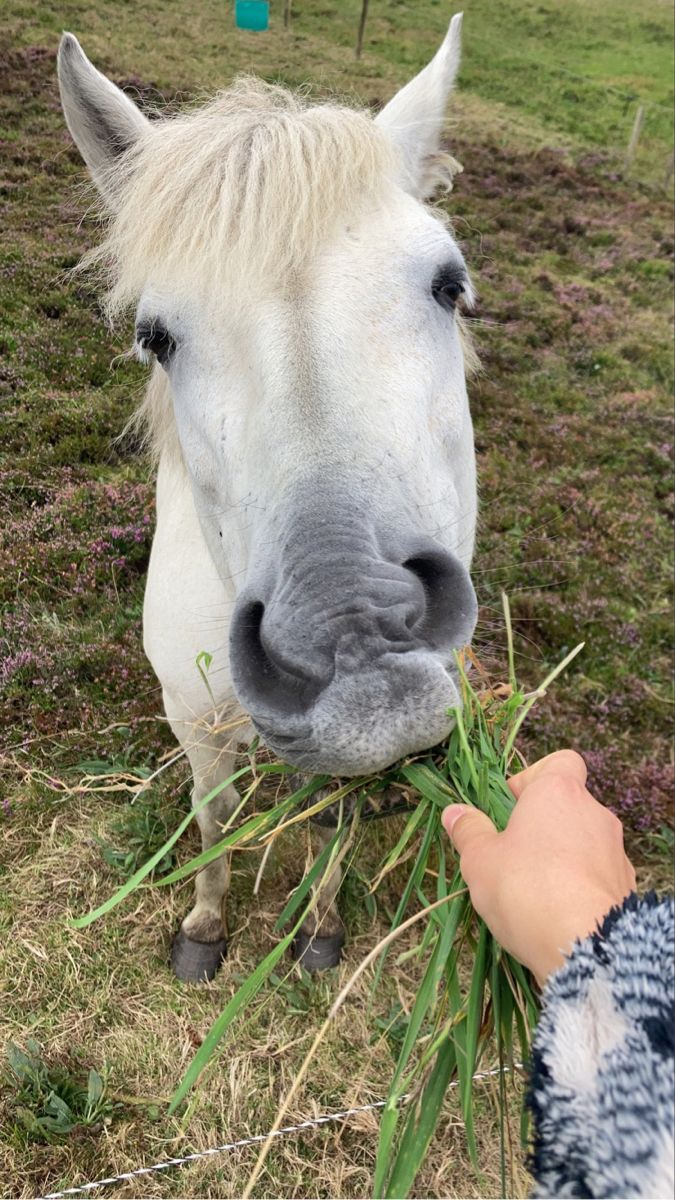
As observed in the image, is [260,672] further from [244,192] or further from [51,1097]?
[51,1097]

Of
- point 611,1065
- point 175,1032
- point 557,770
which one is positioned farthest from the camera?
point 175,1032

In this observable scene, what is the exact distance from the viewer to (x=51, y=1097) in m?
2.83

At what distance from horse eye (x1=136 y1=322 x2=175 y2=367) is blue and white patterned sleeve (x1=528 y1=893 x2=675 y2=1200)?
1.87 m

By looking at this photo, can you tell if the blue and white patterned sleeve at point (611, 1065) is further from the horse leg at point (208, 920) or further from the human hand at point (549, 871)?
the horse leg at point (208, 920)

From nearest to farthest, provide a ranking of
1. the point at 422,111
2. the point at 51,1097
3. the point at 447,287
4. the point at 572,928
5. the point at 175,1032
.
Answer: the point at 572,928
the point at 447,287
the point at 422,111
the point at 51,1097
the point at 175,1032

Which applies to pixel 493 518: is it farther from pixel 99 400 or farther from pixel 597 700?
pixel 99 400

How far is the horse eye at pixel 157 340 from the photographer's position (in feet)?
6.93

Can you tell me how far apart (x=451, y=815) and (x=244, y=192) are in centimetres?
171

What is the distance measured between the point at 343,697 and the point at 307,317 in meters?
1.00

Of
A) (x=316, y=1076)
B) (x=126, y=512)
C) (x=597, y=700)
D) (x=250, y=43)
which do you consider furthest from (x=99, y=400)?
(x=250, y=43)

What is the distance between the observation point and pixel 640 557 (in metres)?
6.30

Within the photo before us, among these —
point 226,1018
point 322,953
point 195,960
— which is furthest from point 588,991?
point 195,960

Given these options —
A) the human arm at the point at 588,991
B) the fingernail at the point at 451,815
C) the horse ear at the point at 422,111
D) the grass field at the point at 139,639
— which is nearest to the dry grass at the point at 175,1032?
the grass field at the point at 139,639

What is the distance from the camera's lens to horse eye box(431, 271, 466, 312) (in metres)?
2.05
